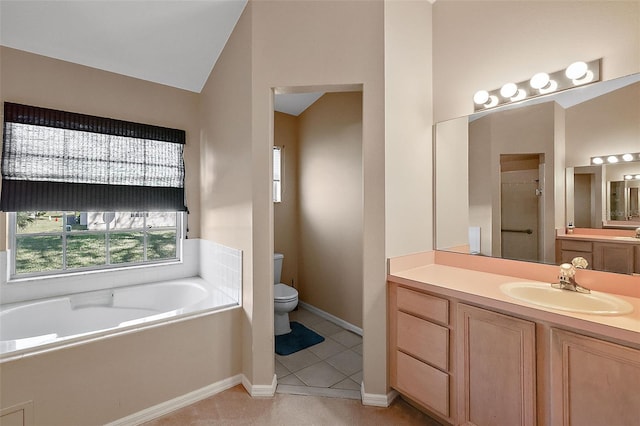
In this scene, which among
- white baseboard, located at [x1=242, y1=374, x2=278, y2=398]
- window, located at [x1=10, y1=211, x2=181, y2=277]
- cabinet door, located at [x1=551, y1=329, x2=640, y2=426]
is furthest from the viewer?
window, located at [x1=10, y1=211, x2=181, y2=277]

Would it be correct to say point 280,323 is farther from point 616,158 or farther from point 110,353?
point 616,158

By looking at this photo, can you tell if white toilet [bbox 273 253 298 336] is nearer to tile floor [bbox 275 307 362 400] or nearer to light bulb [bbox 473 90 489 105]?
tile floor [bbox 275 307 362 400]

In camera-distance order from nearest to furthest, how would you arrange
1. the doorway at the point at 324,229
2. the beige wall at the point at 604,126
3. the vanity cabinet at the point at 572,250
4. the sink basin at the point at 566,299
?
the sink basin at the point at 566,299 < the beige wall at the point at 604,126 < the vanity cabinet at the point at 572,250 < the doorway at the point at 324,229

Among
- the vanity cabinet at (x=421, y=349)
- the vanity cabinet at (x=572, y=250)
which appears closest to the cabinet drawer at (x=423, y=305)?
the vanity cabinet at (x=421, y=349)

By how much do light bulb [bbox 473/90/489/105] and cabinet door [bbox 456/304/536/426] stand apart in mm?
1368

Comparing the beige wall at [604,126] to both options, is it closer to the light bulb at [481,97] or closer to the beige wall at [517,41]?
the beige wall at [517,41]

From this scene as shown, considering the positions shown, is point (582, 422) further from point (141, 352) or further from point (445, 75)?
point (141, 352)

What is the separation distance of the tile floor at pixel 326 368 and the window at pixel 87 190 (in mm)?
1676

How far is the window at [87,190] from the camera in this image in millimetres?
2115

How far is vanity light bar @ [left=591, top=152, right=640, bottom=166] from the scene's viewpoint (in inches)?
55.7

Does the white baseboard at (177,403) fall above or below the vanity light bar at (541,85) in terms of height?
below

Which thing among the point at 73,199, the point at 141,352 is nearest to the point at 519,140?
the point at 141,352

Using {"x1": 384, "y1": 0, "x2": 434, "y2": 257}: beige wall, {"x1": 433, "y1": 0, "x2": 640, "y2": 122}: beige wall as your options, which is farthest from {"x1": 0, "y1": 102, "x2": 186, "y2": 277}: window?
{"x1": 433, "y1": 0, "x2": 640, "y2": 122}: beige wall

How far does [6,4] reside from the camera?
1.82m
